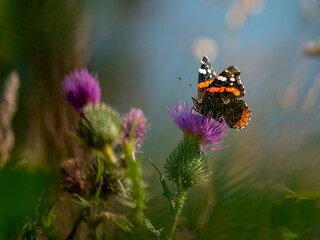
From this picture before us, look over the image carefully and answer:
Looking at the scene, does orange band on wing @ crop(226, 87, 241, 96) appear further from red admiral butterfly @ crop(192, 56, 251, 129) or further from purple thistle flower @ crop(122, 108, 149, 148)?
purple thistle flower @ crop(122, 108, 149, 148)

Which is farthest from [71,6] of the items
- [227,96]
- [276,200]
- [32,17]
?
[227,96]

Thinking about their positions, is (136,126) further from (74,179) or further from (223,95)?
(223,95)

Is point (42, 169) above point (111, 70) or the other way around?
the other way around

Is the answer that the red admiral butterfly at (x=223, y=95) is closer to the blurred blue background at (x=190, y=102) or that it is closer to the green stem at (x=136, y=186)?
the blurred blue background at (x=190, y=102)

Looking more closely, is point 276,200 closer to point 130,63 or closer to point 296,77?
point 296,77

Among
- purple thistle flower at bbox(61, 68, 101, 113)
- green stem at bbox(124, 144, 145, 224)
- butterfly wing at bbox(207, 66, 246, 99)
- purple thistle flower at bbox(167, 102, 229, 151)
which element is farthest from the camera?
butterfly wing at bbox(207, 66, 246, 99)

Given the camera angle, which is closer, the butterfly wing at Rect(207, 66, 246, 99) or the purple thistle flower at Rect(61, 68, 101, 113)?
the purple thistle flower at Rect(61, 68, 101, 113)

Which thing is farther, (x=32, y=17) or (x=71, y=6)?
(x=71, y=6)

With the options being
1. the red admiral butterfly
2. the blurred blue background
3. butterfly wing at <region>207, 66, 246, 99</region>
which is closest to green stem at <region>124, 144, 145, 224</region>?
the blurred blue background
